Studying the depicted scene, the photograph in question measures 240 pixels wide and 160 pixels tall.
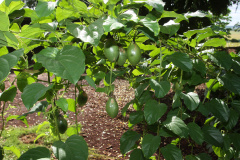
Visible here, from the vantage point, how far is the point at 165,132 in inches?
37.5

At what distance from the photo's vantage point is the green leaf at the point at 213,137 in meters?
0.99

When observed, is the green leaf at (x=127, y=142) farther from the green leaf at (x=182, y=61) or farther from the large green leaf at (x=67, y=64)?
the large green leaf at (x=67, y=64)

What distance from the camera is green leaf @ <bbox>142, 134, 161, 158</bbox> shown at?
2.69ft

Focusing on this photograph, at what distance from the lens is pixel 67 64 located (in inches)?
22.9

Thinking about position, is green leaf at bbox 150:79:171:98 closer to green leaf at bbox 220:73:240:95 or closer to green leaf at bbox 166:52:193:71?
green leaf at bbox 166:52:193:71

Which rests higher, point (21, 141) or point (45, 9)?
point (45, 9)

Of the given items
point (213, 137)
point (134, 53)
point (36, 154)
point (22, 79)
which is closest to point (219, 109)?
point (213, 137)

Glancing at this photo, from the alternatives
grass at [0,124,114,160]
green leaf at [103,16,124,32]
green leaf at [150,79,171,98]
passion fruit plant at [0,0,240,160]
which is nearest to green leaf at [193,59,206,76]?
passion fruit plant at [0,0,240,160]

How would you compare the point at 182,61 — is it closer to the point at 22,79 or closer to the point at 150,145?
the point at 150,145

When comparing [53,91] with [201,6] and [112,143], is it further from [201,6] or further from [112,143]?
[201,6]

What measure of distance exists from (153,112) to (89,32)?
373 mm

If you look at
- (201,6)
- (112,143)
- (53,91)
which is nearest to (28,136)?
(112,143)

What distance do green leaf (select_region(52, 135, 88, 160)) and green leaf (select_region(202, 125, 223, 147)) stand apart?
1.91 feet

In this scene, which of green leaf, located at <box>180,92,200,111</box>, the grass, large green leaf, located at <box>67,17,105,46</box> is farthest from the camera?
the grass
